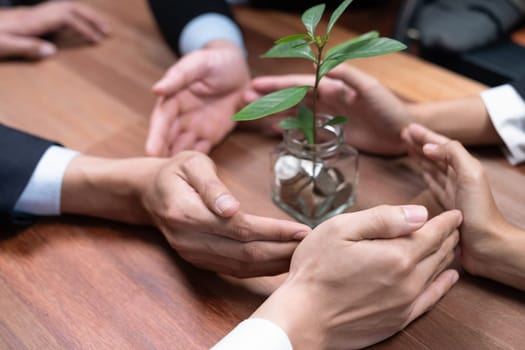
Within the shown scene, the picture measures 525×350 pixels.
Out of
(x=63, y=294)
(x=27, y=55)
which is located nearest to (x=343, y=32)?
(x=27, y=55)

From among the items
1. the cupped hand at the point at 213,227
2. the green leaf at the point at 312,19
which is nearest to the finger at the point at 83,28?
the cupped hand at the point at 213,227

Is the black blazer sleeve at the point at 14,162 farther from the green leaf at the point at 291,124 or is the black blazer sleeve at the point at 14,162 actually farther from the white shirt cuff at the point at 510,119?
the white shirt cuff at the point at 510,119

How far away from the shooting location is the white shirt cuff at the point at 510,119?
0.90 m

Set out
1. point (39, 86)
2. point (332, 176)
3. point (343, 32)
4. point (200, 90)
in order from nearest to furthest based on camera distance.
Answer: point (332, 176) → point (200, 90) → point (39, 86) → point (343, 32)

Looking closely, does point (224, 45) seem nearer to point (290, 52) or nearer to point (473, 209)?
point (290, 52)

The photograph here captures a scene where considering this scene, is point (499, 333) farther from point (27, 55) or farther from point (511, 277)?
point (27, 55)

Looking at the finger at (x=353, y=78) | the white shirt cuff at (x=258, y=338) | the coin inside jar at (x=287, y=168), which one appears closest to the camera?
the white shirt cuff at (x=258, y=338)

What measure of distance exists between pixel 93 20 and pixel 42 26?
5.3 inches

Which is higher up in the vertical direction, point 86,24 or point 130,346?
point 86,24

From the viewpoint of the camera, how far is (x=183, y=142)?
0.98 m

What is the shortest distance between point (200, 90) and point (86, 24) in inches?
19.4

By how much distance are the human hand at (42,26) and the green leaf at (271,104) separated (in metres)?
0.83

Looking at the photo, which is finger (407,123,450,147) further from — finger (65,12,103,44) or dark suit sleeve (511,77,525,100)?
finger (65,12,103,44)

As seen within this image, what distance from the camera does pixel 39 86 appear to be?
1156mm
